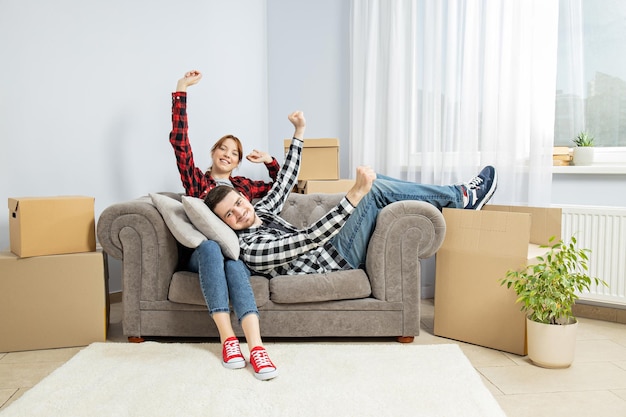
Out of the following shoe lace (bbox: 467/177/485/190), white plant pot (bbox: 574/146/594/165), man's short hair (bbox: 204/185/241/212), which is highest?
white plant pot (bbox: 574/146/594/165)

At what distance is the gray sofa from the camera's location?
91.8 inches

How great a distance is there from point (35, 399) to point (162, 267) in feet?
2.42

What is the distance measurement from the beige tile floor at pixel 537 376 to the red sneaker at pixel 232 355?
0.71 meters

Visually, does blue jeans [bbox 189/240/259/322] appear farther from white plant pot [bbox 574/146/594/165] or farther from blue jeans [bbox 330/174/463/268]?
white plant pot [bbox 574/146/594/165]

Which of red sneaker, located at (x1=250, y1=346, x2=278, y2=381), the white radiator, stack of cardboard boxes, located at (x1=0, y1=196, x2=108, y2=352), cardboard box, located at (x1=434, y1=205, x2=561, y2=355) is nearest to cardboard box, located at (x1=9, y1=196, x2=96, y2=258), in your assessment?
stack of cardboard boxes, located at (x1=0, y1=196, x2=108, y2=352)

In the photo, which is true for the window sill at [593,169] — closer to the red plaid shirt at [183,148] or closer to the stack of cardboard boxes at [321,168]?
the stack of cardboard boxes at [321,168]

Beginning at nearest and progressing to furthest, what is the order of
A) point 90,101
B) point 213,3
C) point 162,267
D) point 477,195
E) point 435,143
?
1. point 162,267
2. point 477,195
3. point 90,101
4. point 435,143
5. point 213,3

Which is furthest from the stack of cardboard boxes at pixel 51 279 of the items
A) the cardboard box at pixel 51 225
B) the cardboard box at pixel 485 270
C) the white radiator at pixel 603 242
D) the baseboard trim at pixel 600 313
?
the baseboard trim at pixel 600 313

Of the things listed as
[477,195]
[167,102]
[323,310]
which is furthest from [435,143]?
[167,102]

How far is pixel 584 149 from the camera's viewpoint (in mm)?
3006

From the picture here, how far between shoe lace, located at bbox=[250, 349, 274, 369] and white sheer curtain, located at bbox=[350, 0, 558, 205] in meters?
1.80

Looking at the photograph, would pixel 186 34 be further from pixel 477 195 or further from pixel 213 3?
pixel 477 195

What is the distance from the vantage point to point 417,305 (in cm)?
240

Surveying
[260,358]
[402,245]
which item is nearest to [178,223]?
[260,358]
